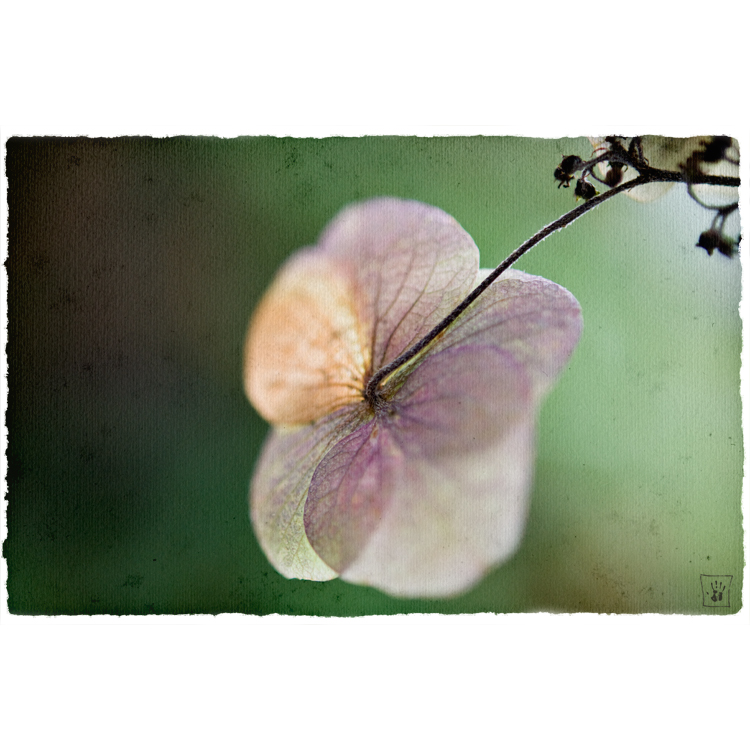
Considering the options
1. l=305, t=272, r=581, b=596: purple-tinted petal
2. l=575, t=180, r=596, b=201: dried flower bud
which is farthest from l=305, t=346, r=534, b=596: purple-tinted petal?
l=575, t=180, r=596, b=201: dried flower bud

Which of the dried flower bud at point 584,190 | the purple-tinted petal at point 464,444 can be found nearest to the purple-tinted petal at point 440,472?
the purple-tinted petal at point 464,444

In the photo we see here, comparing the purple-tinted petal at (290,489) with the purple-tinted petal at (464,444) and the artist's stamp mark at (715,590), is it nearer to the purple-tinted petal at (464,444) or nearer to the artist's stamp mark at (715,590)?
the purple-tinted petal at (464,444)

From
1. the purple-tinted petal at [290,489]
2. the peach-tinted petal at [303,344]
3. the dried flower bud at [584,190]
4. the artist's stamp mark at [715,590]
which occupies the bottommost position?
the artist's stamp mark at [715,590]

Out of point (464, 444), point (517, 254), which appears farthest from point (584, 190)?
point (464, 444)

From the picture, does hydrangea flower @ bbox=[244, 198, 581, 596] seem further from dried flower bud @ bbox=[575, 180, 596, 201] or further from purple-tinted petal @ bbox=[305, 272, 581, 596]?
dried flower bud @ bbox=[575, 180, 596, 201]

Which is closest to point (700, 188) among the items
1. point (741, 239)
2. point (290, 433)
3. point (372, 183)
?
point (741, 239)
